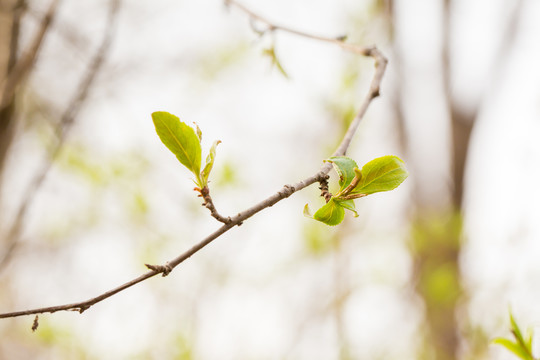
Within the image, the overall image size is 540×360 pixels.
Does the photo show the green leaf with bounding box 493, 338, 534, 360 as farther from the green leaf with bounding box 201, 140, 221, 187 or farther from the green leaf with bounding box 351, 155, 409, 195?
the green leaf with bounding box 201, 140, 221, 187

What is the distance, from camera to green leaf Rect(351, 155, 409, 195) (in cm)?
52

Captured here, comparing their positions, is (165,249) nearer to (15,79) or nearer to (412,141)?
(15,79)

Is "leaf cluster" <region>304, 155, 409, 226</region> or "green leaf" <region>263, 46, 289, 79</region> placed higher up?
"green leaf" <region>263, 46, 289, 79</region>

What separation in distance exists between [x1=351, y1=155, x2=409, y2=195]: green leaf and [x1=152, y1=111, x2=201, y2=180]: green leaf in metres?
0.20

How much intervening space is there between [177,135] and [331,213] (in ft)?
0.65

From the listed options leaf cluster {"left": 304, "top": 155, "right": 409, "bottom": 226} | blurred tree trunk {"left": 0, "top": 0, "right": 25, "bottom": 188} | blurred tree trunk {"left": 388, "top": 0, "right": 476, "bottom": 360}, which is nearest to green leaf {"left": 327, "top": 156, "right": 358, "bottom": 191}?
leaf cluster {"left": 304, "top": 155, "right": 409, "bottom": 226}

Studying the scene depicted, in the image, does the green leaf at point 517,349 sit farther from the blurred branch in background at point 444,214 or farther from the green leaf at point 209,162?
the blurred branch in background at point 444,214

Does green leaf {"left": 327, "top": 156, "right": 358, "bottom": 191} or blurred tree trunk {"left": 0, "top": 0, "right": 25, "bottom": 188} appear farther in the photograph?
blurred tree trunk {"left": 0, "top": 0, "right": 25, "bottom": 188}

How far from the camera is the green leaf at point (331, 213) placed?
501mm

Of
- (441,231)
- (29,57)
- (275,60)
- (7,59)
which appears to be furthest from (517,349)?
(441,231)

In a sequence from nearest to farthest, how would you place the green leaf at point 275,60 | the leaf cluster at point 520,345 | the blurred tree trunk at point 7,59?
the leaf cluster at point 520,345
the green leaf at point 275,60
the blurred tree trunk at point 7,59

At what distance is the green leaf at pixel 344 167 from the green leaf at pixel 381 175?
1 centimetres

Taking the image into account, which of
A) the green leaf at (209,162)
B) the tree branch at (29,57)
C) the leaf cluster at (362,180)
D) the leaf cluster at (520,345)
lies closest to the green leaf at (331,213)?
the leaf cluster at (362,180)

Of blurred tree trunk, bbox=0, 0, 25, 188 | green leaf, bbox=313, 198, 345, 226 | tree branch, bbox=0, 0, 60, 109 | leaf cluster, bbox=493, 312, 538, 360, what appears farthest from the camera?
blurred tree trunk, bbox=0, 0, 25, 188
